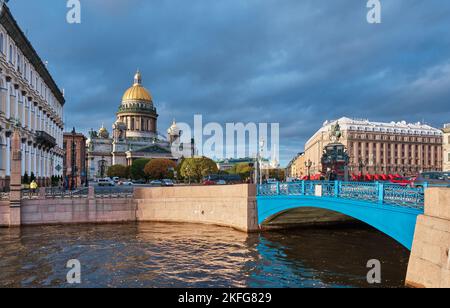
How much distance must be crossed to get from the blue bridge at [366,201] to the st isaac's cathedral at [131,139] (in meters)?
103

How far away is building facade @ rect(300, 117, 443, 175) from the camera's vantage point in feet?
355

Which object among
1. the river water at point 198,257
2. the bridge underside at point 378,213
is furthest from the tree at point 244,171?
the bridge underside at point 378,213

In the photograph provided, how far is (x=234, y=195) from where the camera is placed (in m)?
25.7

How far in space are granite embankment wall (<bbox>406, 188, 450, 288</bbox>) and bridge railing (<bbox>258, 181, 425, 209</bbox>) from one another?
3.62 feet

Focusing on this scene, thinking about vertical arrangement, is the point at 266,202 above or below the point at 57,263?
above

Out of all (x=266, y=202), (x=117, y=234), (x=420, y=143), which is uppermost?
(x=420, y=143)

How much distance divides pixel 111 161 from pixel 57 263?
117 metres

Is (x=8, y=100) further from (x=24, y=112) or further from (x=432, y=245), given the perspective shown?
(x=432, y=245)

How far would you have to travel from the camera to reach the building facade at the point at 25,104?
111ft

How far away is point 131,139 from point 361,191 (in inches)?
4690

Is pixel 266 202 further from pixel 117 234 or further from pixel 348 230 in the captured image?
pixel 117 234

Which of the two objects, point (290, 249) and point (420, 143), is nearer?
point (290, 249)

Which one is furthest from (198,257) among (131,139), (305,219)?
(131,139)
